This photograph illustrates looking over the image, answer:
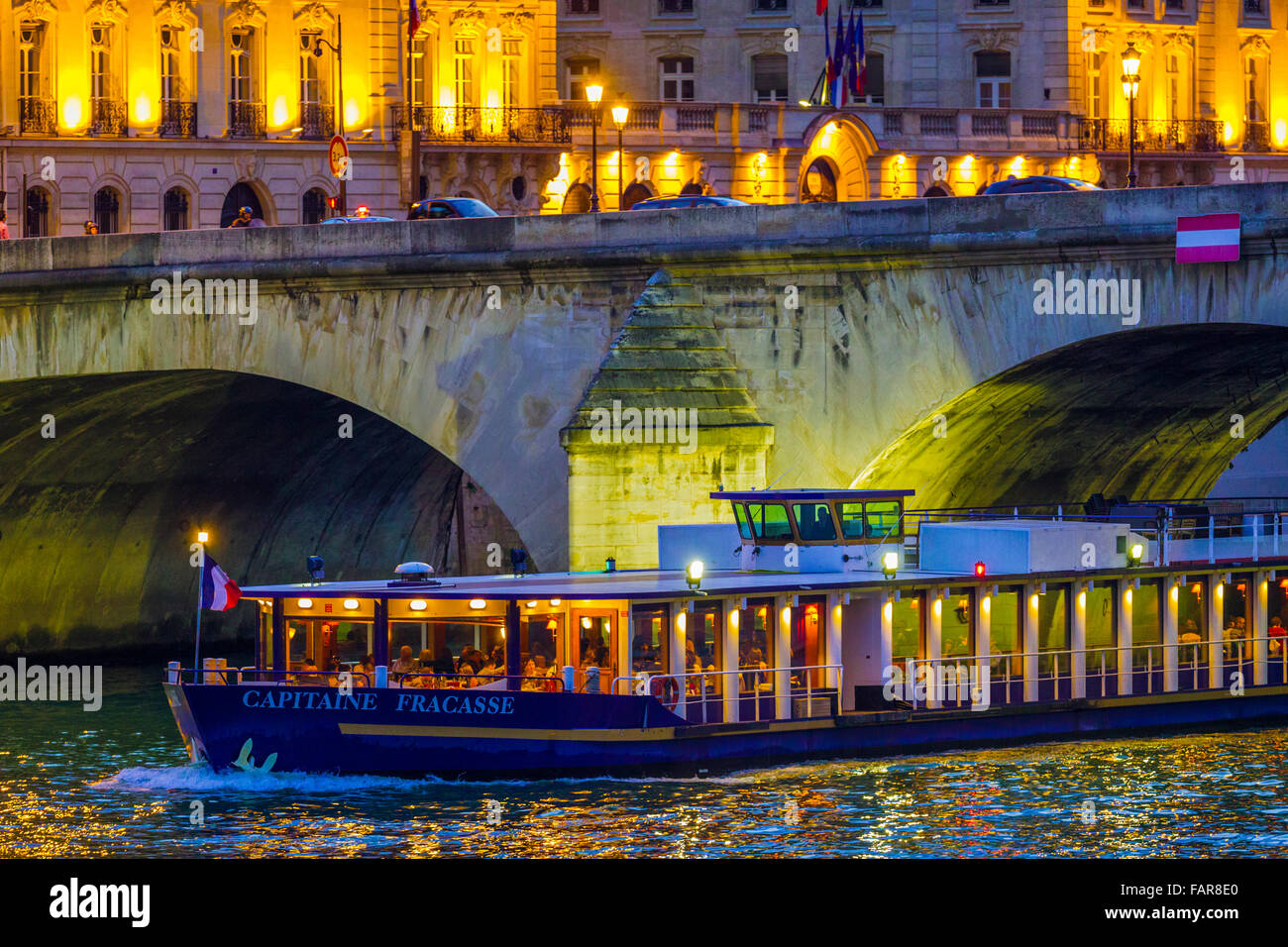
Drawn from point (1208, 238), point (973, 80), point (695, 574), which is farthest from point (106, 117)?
point (1208, 238)

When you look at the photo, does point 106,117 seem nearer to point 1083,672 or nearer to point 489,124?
point 489,124

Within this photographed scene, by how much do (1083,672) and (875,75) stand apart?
43059 millimetres

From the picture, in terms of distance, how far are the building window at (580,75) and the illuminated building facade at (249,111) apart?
21.9ft

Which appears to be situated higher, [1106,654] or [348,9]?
[348,9]

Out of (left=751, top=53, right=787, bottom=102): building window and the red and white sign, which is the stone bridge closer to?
the red and white sign

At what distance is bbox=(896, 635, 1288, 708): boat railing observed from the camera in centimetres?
3738

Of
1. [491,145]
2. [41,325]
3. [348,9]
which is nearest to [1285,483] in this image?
[491,145]

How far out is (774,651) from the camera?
3625cm

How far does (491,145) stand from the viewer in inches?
2788

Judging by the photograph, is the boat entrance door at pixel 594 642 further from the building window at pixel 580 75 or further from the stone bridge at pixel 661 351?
the building window at pixel 580 75

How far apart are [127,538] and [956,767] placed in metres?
23.1

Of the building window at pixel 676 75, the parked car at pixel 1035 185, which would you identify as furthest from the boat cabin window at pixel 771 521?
the building window at pixel 676 75

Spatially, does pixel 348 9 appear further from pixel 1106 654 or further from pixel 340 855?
pixel 340 855

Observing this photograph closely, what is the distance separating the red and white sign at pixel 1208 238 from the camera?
122 feet
